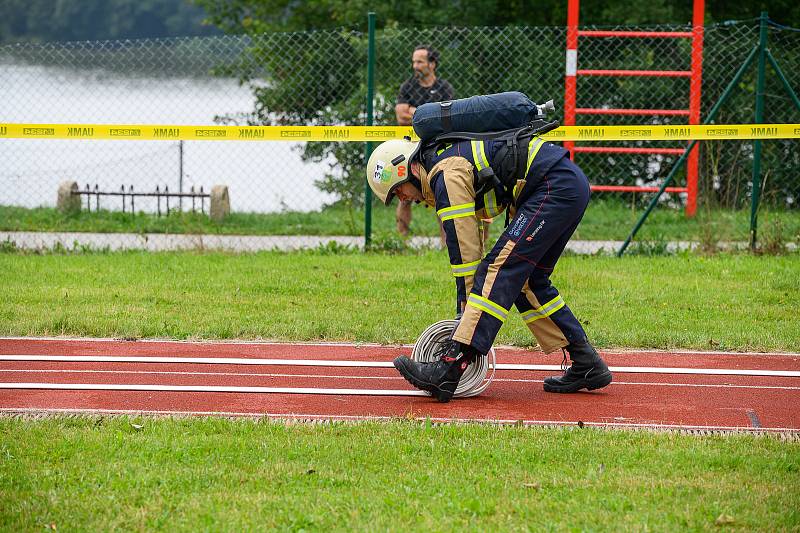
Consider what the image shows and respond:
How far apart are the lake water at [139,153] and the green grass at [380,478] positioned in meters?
9.62

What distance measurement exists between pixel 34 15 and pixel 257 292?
31311mm

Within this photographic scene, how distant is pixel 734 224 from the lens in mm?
13406

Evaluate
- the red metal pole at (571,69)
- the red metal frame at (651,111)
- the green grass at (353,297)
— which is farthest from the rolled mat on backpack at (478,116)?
the red metal frame at (651,111)

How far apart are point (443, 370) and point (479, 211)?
0.97m

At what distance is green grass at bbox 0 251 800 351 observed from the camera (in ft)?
28.0

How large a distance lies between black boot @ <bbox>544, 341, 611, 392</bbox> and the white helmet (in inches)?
59.2

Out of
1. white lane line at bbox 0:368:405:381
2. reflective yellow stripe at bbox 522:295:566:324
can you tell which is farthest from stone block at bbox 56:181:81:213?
reflective yellow stripe at bbox 522:295:566:324

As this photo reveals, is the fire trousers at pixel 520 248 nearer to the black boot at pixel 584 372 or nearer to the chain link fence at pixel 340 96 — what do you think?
the black boot at pixel 584 372

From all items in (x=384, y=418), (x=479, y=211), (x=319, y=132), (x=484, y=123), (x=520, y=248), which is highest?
(x=484, y=123)

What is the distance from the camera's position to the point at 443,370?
259 inches

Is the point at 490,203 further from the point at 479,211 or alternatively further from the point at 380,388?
the point at 380,388

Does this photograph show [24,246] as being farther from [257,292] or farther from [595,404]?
[595,404]

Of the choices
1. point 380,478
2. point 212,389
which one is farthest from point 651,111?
point 380,478

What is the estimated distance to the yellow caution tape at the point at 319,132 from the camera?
37.6ft
